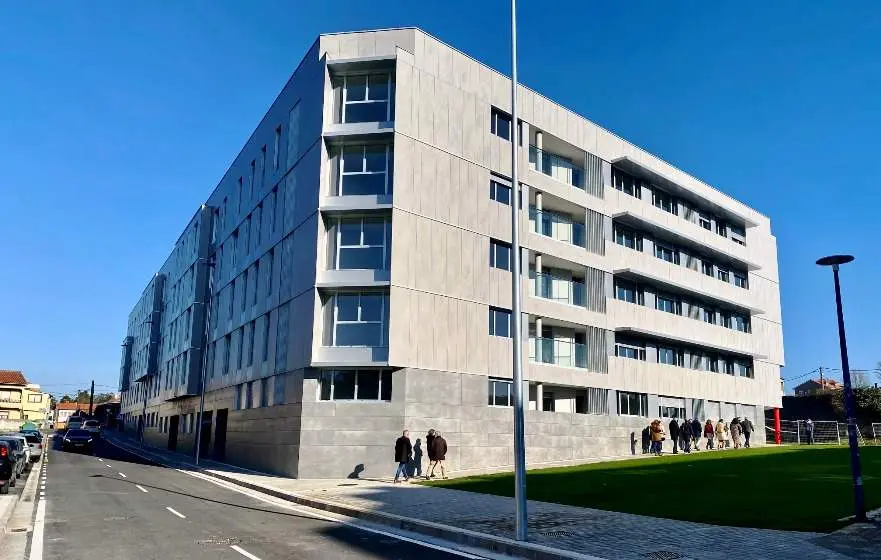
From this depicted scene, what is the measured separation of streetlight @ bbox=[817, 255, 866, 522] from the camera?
11672mm

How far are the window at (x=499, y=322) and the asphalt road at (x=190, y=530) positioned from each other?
12.5 meters

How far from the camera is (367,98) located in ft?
92.7

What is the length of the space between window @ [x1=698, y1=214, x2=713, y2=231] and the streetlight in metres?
33.5

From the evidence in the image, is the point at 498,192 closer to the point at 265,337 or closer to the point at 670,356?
the point at 265,337

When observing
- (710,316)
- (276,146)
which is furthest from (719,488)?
(710,316)

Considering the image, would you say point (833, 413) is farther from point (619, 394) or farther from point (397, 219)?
point (397, 219)

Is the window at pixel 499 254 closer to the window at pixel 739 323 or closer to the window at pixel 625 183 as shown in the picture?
the window at pixel 625 183

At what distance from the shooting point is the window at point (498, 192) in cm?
3058

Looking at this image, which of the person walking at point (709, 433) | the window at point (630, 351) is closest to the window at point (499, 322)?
the window at point (630, 351)

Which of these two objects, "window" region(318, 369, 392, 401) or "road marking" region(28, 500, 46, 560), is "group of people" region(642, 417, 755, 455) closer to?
"window" region(318, 369, 392, 401)

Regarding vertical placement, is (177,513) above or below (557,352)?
below

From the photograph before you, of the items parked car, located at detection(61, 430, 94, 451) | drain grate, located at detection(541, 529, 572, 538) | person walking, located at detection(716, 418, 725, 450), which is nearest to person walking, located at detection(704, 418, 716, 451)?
person walking, located at detection(716, 418, 725, 450)

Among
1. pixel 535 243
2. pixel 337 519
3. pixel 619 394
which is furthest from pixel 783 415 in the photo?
pixel 337 519

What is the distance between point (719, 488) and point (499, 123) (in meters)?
19.5
